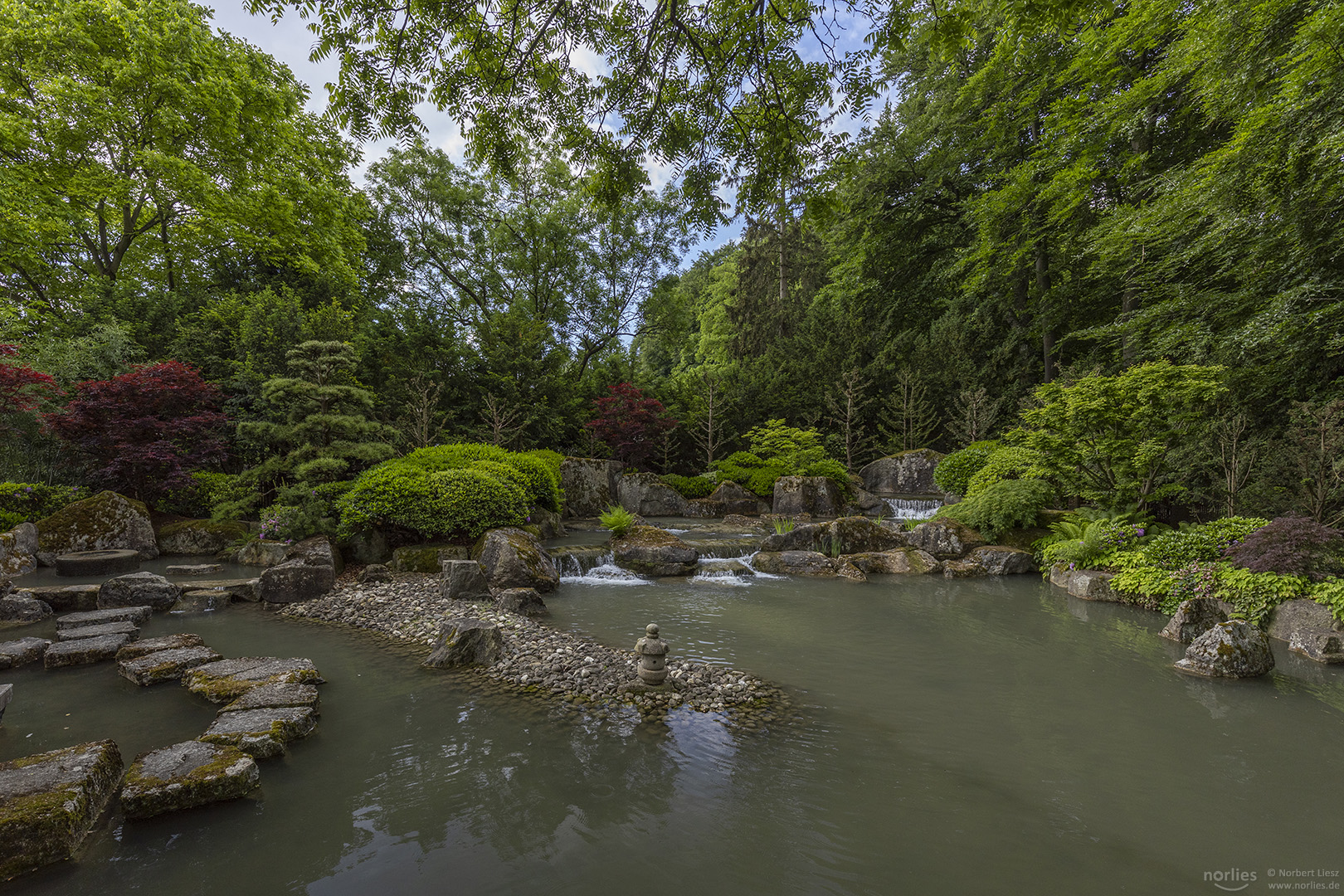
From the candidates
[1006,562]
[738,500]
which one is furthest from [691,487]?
[1006,562]

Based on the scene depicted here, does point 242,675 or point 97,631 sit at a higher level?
point 97,631

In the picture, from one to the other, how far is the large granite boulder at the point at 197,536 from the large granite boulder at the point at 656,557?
6.76m

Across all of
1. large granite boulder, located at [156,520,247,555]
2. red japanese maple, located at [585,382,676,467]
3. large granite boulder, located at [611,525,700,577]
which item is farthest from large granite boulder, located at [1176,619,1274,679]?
red japanese maple, located at [585,382,676,467]

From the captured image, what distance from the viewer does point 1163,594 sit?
6.85 metres

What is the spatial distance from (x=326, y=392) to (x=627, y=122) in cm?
716

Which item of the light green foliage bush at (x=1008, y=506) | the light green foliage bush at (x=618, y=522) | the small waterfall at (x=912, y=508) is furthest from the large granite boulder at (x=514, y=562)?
the small waterfall at (x=912, y=508)

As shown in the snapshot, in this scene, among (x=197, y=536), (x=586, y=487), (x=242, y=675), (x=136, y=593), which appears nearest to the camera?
(x=242, y=675)

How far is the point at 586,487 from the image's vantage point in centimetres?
1512

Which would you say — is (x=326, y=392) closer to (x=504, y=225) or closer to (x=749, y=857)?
(x=749, y=857)

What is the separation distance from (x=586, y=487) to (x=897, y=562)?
882 cm

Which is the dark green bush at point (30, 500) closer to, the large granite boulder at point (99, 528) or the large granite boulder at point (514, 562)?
the large granite boulder at point (99, 528)

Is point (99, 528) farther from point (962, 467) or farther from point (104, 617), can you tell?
point (962, 467)

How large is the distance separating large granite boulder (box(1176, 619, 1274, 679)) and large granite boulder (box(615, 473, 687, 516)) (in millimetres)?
11741

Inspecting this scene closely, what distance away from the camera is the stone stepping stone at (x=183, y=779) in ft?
8.63
